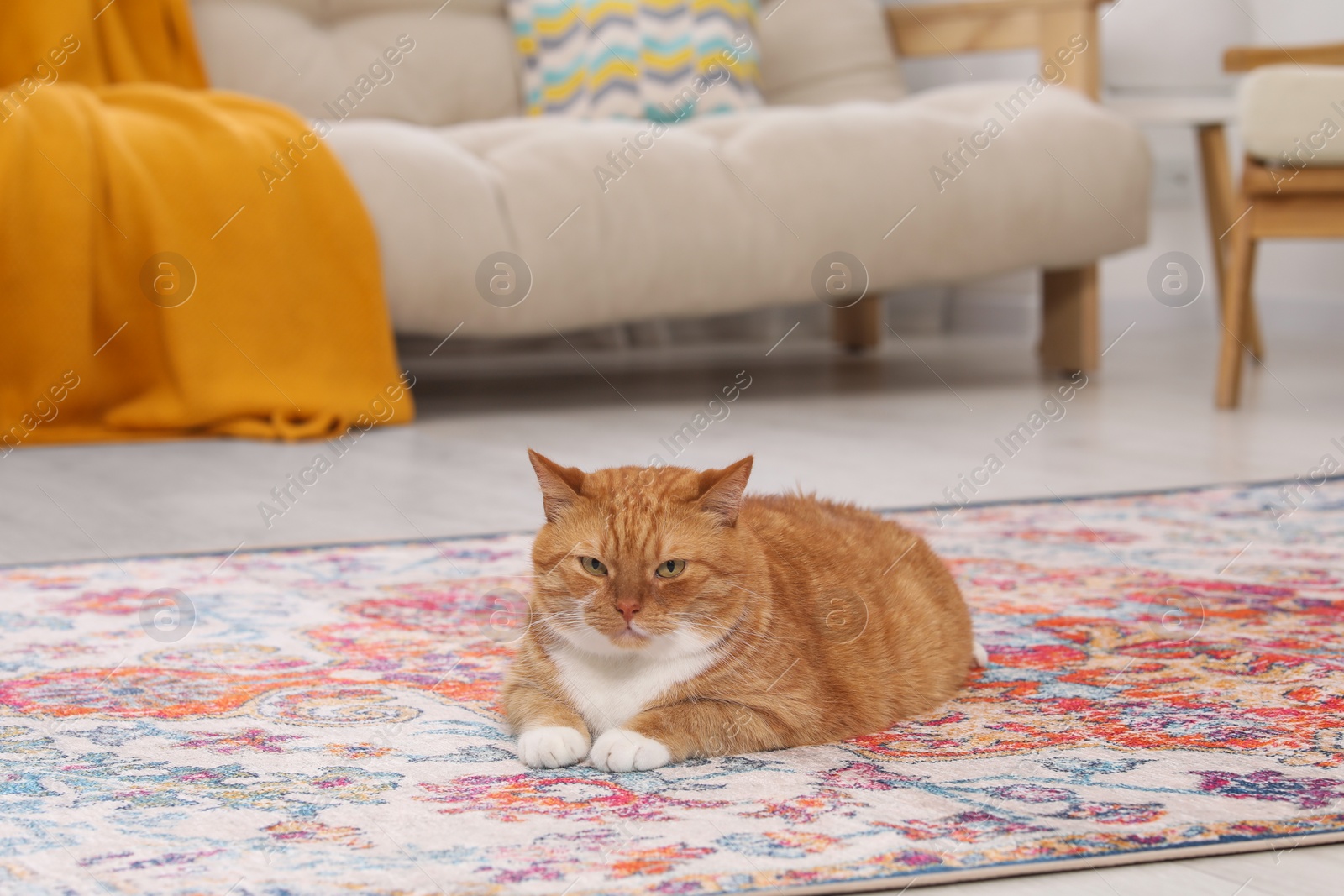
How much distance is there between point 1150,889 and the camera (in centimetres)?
76

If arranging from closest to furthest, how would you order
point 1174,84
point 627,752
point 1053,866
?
point 1053,866 → point 627,752 → point 1174,84

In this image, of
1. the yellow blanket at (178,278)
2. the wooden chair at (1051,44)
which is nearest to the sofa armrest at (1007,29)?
the wooden chair at (1051,44)

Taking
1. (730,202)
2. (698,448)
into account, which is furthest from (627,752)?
(730,202)

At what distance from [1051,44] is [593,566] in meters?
2.80

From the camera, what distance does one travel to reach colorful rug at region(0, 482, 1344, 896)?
2.60 ft

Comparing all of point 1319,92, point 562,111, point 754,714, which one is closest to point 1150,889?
point 754,714

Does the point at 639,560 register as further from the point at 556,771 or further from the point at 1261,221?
the point at 1261,221

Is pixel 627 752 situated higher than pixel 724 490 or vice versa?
pixel 724 490

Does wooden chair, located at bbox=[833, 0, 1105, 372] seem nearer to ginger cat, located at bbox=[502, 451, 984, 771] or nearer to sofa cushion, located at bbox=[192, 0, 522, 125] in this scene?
sofa cushion, located at bbox=[192, 0, 522, 125]

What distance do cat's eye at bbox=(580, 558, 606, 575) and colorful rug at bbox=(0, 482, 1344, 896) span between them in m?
0.14

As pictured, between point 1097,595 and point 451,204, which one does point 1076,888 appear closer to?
point 1097,595

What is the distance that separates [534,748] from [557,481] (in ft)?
0.60

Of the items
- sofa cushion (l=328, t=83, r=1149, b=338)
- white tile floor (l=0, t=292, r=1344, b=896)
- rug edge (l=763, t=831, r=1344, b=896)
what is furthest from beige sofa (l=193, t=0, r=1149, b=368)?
rug edge (l=763, t=831, r=1344, b=896)

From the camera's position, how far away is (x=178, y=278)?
2555 millimetres
